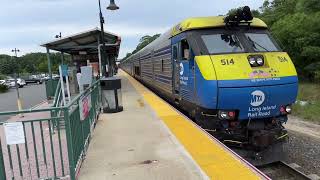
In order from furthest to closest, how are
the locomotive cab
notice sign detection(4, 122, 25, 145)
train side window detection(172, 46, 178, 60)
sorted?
train side window detection(172, 46, 178, 60) → the locomotive cab → notice sign detection(4, 122, 25, 145)

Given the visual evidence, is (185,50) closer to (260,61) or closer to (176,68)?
(176,68)

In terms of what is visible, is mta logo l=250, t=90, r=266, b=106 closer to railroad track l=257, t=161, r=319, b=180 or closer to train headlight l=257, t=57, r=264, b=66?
train headlight l=257, t=57, r=264, b=66

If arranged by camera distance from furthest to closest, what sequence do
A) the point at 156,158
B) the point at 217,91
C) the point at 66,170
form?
the point at 217,91 < the point at 66,170 < the point at 156,158

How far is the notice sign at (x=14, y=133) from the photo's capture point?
4.71m

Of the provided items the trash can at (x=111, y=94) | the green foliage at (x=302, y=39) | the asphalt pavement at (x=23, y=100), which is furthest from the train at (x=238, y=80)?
the green foliage at (x=302, y=39)

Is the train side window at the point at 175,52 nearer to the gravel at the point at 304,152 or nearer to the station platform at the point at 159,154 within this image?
the station platform at the point at 159,154

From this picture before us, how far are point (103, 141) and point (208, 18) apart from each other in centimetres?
384

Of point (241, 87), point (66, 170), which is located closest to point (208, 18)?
point (241, 87)

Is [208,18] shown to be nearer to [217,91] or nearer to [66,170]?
[217,91]

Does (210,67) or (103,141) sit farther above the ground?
(210,67)

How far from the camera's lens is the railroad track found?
7.28 metres

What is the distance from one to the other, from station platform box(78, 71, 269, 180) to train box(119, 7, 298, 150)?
0.67 metres

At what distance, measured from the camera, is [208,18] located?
27.5ft

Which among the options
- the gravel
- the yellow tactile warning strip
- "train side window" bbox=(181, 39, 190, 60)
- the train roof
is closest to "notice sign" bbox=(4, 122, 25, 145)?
the yellow tactile warning strip
